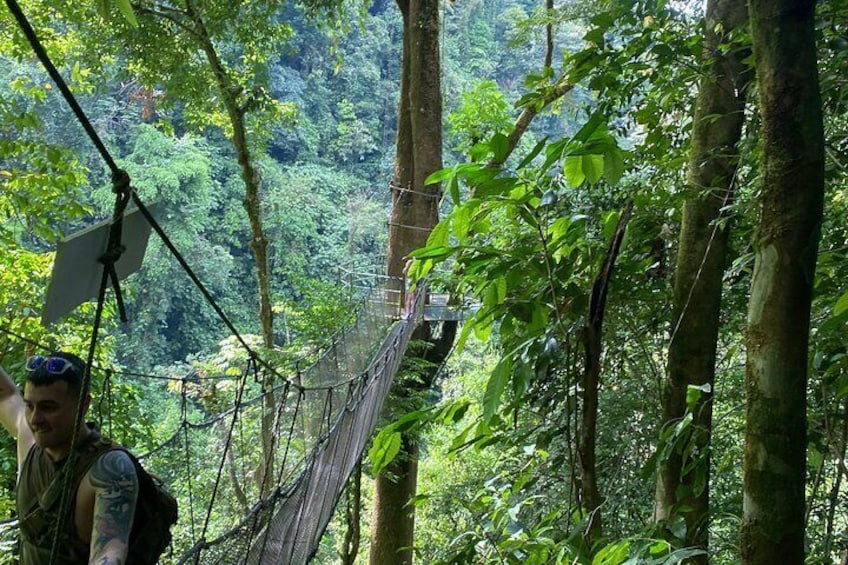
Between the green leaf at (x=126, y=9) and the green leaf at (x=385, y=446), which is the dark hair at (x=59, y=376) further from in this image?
the green leaf at (x=126, y=9)

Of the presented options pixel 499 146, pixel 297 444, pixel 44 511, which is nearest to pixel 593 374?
pixel 499 146

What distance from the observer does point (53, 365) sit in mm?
958

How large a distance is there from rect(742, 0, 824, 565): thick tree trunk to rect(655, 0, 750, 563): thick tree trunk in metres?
0.28

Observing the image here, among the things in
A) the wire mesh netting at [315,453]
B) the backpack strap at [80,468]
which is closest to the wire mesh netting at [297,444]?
the wire mesh netting at [315,453]

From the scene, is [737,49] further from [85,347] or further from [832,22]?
[85,347]

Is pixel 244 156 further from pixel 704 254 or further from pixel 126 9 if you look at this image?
pixel 126 9

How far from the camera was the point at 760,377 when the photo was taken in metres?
0.57

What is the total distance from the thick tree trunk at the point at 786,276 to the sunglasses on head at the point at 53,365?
2.52 ft

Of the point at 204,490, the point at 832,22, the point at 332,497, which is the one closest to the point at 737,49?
the point at 832,22

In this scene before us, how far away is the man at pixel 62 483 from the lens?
873 mm

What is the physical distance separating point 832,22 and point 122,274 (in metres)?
0.87

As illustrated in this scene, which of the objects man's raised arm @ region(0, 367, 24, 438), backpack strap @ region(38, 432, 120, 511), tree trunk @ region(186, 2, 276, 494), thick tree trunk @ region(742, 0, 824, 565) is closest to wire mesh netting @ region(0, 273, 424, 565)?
man's raised arm @ region(0, 367, 24, 438)

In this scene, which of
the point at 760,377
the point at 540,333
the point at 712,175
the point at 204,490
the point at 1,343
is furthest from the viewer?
the point at 204,490

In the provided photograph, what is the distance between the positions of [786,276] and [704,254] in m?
0.49
